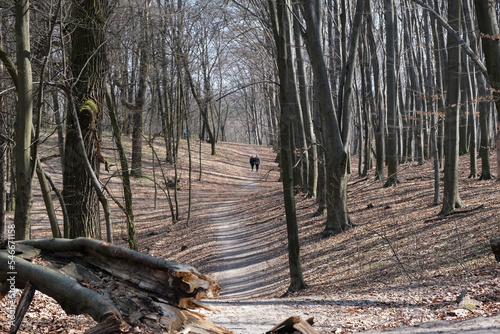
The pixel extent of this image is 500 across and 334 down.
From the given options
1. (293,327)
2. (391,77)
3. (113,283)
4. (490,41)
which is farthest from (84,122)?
(391,77)

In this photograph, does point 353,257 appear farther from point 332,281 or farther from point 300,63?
point 300,63

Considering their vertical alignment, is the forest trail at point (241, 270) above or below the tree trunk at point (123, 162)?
below

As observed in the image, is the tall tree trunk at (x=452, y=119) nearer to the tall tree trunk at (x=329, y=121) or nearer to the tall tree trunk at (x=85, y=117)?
the tall tree trunk at (x=329, y=121)

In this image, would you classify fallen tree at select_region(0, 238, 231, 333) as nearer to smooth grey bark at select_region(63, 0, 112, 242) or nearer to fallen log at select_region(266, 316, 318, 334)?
fallen log at select_region(266, 316, 318, 334)

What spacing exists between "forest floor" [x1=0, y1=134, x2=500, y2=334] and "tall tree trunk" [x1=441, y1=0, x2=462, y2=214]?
485mm

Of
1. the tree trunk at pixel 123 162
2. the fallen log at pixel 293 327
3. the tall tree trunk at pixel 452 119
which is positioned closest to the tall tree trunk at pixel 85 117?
the tree trunk at pixel 123 162

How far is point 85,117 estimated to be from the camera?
8227mm

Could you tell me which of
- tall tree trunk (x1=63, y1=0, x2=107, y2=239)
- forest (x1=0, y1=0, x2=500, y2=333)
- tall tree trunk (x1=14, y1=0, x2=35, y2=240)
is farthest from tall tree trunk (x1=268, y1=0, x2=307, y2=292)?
tall tree trunk (x1=14, y1=0, x2=35, y2=240)

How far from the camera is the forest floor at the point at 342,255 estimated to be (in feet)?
20.4

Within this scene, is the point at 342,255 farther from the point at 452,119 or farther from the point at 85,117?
the point at 85,117

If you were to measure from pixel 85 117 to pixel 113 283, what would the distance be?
16.3ft

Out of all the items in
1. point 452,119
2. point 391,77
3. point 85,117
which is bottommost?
point 452,119

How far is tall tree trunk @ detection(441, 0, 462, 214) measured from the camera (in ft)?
39.4

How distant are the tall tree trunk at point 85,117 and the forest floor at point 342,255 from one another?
810 mm
